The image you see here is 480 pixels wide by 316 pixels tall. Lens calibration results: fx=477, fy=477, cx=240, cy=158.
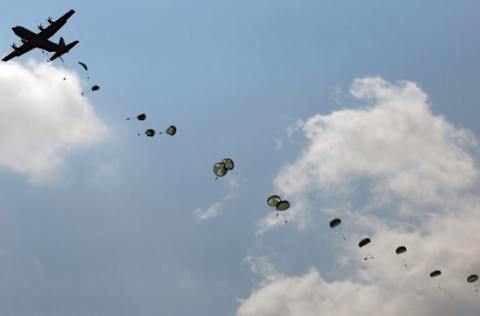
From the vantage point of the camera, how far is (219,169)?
192 ft

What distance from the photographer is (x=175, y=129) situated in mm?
62812

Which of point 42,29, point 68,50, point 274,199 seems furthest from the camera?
point 68,50

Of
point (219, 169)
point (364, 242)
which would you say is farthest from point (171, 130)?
point (364, 242)

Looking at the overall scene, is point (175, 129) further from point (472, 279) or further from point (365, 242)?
point (472, 279)

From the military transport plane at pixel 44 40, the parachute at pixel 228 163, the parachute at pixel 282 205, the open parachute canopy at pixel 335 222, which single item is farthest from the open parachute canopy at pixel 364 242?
the military transport plane at pixel 44 40

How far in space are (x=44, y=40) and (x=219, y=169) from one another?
112 feet

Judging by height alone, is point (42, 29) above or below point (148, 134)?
above

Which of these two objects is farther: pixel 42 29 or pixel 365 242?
pixel 42 29

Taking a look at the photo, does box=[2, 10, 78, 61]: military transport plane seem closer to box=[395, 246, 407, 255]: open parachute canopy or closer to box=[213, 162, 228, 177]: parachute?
box=[213, 162, 228, 177]: parachute

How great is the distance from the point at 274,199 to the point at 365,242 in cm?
1271

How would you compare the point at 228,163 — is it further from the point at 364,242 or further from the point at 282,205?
the point at 364,242

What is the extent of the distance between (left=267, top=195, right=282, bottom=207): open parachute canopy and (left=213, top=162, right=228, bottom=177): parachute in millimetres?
6534

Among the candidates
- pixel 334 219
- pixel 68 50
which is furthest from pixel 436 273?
pixel 68 50

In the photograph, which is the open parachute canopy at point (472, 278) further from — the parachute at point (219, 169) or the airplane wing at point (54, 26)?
the airplane wing at point (54, 26)
